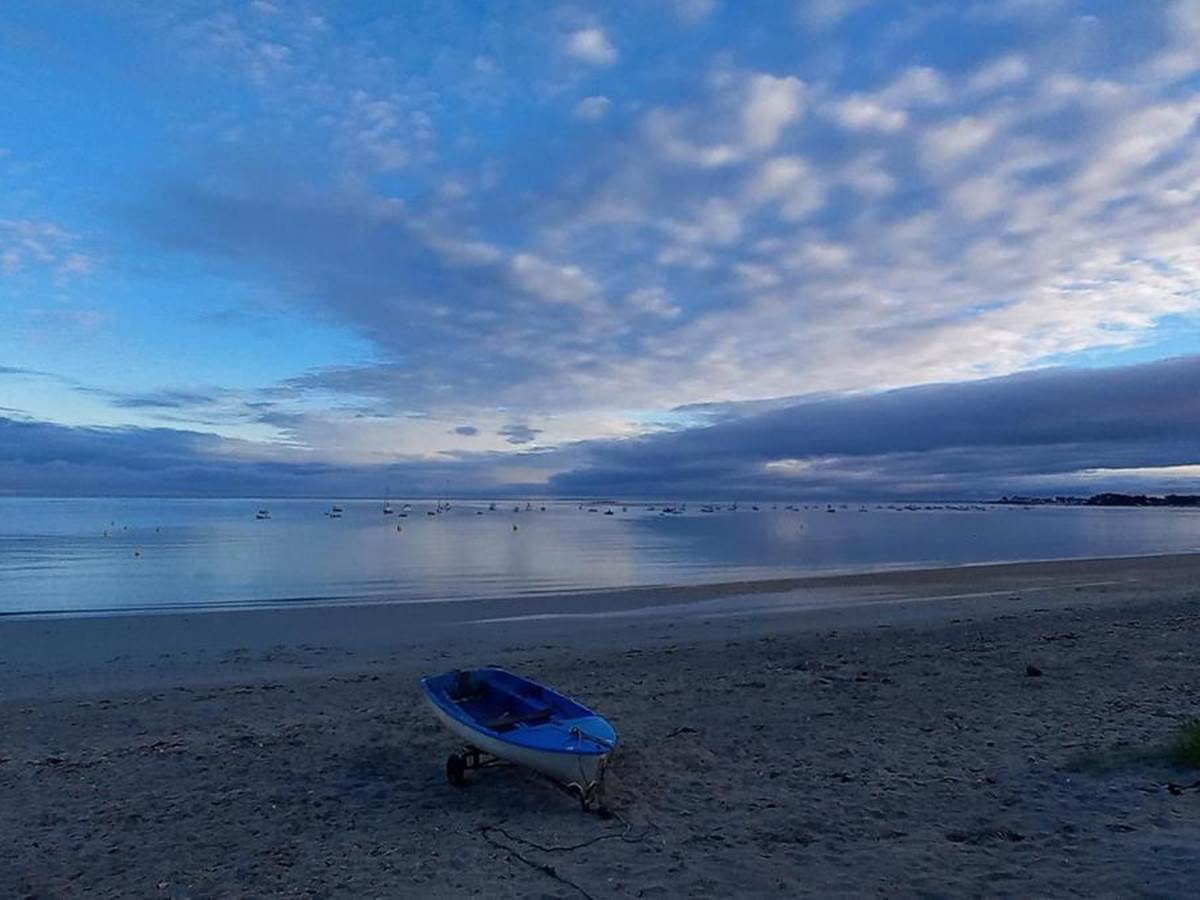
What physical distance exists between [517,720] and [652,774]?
139 cm

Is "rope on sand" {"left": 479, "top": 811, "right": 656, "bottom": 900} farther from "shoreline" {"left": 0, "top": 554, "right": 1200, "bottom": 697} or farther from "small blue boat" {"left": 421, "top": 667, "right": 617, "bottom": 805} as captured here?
"shoreline" {"left": 0, "top": 554, "right": 1200, "bottom": 697}

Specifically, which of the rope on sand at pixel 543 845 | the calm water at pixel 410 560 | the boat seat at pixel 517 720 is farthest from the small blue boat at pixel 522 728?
the calm water at pixel 410 560

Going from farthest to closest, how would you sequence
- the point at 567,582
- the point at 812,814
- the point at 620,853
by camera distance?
1. the point at 567,582
2. the point at 812,814
3. the point at 620,853

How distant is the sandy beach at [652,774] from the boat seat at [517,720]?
0.51 metres

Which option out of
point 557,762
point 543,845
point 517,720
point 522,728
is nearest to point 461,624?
point 517,720

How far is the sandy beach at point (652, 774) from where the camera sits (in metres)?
6.18

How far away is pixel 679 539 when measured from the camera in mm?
62000

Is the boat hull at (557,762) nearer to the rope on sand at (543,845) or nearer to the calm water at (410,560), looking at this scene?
the rope on sand at (543,845)

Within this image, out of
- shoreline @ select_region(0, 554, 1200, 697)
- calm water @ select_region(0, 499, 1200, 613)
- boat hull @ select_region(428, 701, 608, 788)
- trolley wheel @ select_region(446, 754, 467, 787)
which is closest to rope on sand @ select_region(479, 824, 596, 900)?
boat hull @ select_region(428, 701, 608, 788)

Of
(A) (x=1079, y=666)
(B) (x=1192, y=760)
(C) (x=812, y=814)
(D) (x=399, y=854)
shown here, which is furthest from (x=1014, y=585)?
(D) (x=399, y=854)

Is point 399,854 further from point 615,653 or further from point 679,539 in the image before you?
point 679,539

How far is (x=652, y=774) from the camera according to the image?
27.8 feet

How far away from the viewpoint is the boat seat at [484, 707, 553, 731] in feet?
27.0

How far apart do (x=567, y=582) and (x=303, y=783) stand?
23.7 metres
